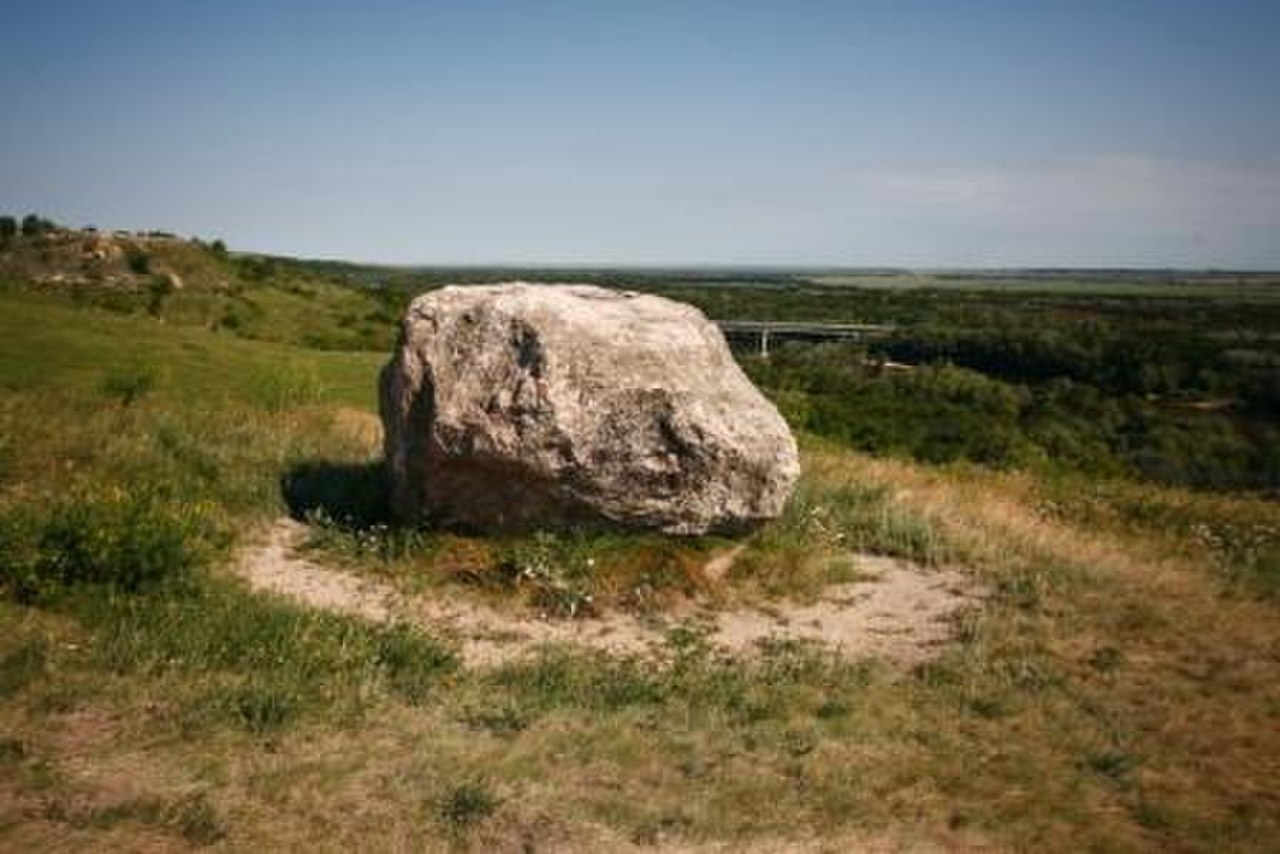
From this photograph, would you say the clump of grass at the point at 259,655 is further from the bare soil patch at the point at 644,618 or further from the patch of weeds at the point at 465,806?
the patch of weeds at the point at 465,806

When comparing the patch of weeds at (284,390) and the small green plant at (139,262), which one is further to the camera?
the small green plant at (139,262)

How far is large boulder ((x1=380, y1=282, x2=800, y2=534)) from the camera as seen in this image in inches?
394

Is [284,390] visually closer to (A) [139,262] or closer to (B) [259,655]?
(B) [259,655]

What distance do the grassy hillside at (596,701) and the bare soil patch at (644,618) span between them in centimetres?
28

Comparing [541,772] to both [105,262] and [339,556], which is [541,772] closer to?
[339,556]

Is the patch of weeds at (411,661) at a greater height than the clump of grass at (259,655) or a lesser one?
lesser

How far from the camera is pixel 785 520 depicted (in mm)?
11945

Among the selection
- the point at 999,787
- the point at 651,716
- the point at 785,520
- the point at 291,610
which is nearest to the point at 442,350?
the point at 291,610

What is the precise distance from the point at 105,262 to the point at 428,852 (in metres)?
36.5

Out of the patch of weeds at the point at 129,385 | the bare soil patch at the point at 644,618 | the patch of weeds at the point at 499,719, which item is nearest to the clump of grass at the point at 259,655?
A: the patch of weeds at the point at 499,719

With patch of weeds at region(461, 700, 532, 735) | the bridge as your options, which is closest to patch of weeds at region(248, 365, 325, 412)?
patch of weeds at region(461, 700, 532, 735)

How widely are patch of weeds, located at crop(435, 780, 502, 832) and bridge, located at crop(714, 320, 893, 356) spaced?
7074 cm

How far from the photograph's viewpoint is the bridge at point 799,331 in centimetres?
8156

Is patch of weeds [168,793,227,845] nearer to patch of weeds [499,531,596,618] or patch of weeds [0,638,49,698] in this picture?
patch of weeds [0,638,49,698]
